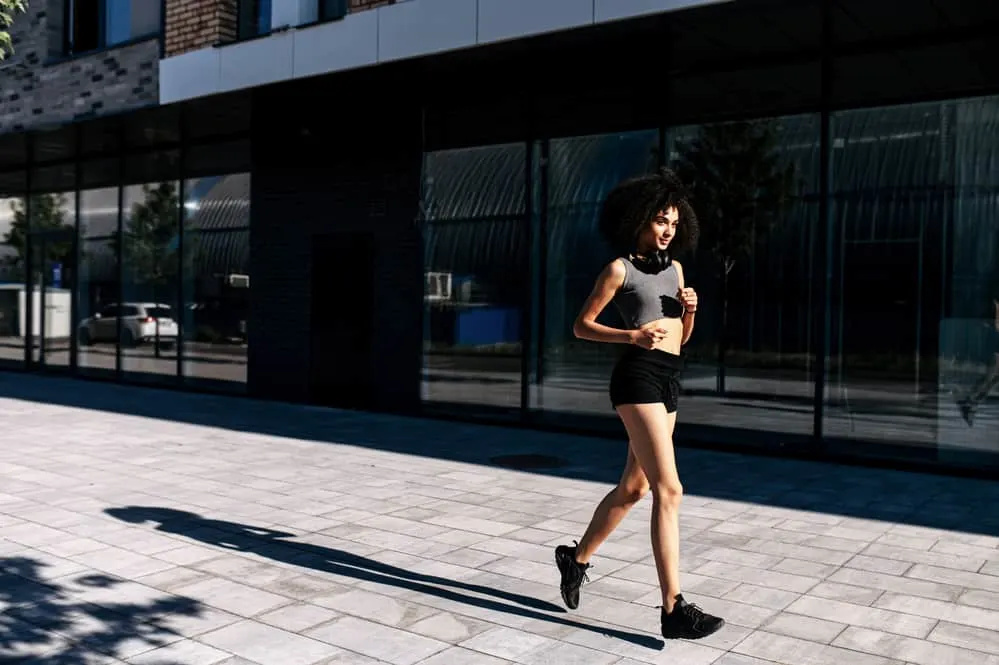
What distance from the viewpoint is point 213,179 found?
48.5 ft

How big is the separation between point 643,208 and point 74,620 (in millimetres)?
3235

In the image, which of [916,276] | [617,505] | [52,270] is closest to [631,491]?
[617,505]

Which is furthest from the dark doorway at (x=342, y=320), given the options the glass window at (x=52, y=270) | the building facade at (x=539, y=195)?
the glass window at (x=52, y=270)

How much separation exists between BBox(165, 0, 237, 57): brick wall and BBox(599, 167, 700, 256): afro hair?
941 centimetres

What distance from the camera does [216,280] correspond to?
14.9m

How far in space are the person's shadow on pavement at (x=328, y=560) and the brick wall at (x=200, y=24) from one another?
305 inches

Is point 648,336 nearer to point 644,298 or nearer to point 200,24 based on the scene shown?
point 644,298

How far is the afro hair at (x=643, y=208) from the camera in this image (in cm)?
423

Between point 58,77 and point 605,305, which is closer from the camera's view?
point 605,305

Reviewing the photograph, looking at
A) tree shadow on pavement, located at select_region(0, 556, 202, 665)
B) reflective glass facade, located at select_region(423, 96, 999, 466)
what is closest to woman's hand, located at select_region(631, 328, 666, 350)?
tree shadow on pavement, located at select_region(0, 556, 202, 665)

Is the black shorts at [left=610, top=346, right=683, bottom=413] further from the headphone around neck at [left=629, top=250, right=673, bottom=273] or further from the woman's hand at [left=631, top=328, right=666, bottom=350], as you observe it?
the headphone around neck at [left=629, top=250, right=673, bottom=273]

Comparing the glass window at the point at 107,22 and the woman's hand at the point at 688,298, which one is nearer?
the woman's hand at the point at 688,298

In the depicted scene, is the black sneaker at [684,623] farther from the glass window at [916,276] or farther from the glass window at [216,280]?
the glass window at [216,280]

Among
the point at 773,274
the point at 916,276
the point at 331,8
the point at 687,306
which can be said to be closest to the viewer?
the point at 687,306
